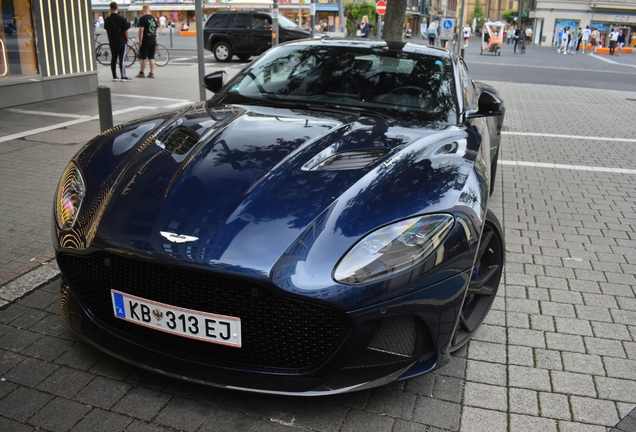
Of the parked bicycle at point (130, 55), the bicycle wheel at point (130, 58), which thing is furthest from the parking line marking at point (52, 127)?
the bicycle wheel at point (130, 58)

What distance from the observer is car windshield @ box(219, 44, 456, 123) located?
3689mm

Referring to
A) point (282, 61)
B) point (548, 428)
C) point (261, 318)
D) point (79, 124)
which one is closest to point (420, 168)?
point (261, 318)

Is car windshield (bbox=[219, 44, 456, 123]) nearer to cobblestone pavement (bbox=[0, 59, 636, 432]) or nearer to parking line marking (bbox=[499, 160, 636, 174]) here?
cobblestone pavement (bbox=[0, 59, 636, 432])

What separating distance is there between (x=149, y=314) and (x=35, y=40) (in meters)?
9.64

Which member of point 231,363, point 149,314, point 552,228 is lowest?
point 552,228

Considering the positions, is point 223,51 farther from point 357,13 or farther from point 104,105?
point 357,13

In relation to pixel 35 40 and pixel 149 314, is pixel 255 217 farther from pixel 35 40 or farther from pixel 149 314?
pixel 35 40

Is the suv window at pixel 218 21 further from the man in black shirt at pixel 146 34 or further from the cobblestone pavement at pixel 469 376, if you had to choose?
the cobblestone pavement at pixel 469 376

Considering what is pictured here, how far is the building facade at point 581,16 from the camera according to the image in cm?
6581

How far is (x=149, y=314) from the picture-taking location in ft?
7.80

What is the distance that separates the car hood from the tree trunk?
364 inches

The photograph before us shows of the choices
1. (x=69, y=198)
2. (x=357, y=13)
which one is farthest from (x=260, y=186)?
(x=357, y=13)

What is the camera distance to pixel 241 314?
7.39ft

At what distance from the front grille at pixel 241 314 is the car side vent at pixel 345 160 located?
2.43ft
